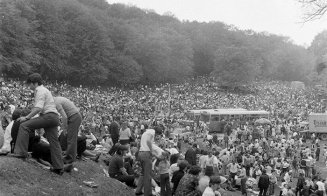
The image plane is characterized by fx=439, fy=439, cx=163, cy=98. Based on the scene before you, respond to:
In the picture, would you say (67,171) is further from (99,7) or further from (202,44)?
(202,44)

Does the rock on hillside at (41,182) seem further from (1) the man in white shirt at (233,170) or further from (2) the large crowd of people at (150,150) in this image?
(1) the man in white shirt at (233,170)

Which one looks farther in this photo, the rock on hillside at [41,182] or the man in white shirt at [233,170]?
the man in white shirt at [233,170]

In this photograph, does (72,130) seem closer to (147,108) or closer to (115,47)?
(147,108)

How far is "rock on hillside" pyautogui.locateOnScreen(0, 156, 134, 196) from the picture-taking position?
7637 millimetres

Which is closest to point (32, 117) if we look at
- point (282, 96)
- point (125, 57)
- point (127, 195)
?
point (127, 195)

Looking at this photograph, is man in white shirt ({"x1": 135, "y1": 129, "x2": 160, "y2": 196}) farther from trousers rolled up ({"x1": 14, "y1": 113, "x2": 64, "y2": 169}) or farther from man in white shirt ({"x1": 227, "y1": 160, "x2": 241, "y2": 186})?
man in white shirt ({"x1": 227, "y1": 160, "x2": 241, "y2": 186})

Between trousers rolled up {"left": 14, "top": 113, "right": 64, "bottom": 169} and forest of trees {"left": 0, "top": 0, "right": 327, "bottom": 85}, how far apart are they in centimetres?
4067

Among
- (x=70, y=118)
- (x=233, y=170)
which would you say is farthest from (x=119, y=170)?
(x=233, y=170)

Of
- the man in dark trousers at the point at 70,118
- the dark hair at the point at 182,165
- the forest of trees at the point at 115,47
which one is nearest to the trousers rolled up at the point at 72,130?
the man in dark trousers at the point at 70,118

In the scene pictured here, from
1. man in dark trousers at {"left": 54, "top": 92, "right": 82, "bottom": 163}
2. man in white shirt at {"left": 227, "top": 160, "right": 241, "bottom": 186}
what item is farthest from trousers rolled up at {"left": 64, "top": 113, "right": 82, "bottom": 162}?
man in white shirt at {"left": 227, "top": 160, "right": 241, "bottom": 186}

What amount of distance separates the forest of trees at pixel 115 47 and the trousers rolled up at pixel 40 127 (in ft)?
133

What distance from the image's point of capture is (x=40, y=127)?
322 inches

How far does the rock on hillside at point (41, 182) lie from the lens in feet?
25.1

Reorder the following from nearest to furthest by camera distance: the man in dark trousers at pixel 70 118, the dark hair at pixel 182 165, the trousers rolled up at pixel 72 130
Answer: the man in dark trousers at pixel 70 118 < the trousers rolled up at pixel 72 130 < the dark hair at pixel 182 165
